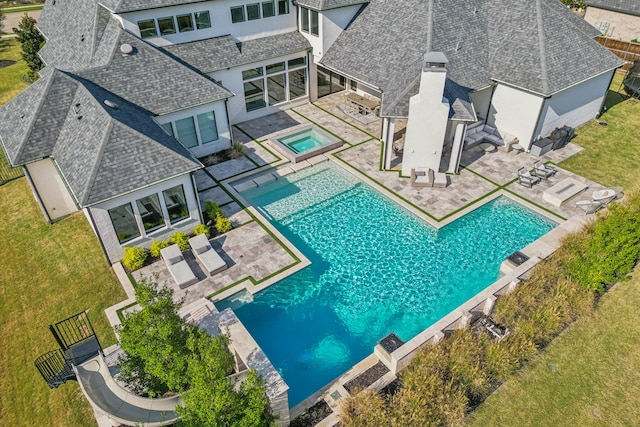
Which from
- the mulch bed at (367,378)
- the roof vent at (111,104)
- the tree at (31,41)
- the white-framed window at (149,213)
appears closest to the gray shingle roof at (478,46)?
the white-framed window at (149,213)

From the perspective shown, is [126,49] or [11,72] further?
[11,72]

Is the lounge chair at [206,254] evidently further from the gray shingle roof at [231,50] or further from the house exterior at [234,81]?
the gray shingle roof at [231,50]

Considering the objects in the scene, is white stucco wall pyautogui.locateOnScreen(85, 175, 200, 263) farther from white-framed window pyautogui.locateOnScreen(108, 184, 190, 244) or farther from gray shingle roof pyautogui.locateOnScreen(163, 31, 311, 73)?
gray shingle roof pyautogui.locateOnScreen(163, 31, 311, 73)

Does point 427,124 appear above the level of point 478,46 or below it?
below

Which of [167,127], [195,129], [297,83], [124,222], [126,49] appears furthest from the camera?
[297,83]

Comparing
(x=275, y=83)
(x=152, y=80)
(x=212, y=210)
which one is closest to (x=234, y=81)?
(x=275, y=83)

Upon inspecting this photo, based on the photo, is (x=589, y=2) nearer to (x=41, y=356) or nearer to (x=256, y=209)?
(x=256, y=209)

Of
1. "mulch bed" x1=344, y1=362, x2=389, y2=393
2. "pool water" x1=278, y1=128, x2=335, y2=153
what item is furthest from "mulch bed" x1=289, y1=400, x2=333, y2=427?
"pool water" x1=278, y1=128, x2=335, y2=153

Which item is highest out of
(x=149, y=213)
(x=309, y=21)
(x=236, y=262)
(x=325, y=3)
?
(x=325, y=3)

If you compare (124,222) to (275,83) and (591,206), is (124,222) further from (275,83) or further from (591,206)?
(591,206)

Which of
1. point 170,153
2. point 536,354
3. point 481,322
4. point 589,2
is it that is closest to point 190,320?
point 170,153
